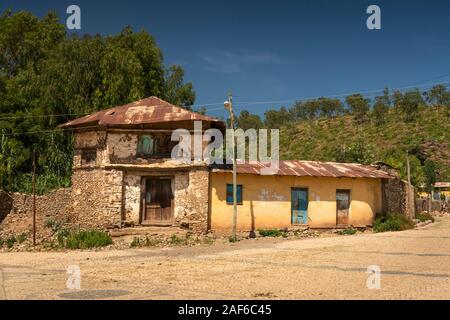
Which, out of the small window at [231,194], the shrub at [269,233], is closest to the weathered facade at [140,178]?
the small window at [231,194]

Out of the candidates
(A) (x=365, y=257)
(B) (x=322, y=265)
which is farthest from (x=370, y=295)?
(A) (x=365, y=257)

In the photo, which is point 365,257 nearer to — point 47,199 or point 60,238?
point 60,238

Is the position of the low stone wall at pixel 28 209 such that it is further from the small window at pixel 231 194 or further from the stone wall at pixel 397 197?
the stone wall at pixel 397 197

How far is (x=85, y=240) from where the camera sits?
794 inches

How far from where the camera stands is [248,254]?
53.7 ft

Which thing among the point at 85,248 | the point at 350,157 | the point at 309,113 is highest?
the point at 309,113

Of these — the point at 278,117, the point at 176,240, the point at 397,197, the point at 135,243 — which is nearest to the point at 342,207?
the point at 397,197

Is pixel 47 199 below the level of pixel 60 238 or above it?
above

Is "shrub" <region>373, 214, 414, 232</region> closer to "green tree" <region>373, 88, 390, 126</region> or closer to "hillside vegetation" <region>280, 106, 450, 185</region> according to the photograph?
"hillside vegetation" <region>280, 106, 450, 185</region>

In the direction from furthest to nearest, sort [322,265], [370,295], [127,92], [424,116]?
[424,116]
[127,92]
[322,265]
[370,295]

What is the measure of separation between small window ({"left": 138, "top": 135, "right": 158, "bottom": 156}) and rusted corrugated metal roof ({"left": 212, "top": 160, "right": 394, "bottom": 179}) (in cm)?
294

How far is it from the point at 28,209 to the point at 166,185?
7.13m

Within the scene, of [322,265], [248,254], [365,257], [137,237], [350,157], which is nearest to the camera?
[322,265]

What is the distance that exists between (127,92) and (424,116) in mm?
56882
